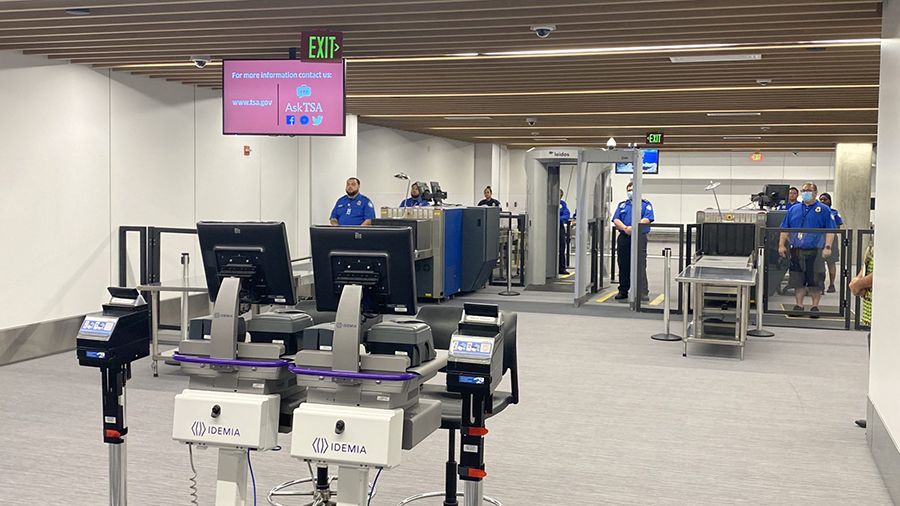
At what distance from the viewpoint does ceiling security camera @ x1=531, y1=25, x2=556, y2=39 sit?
6609 millimetres

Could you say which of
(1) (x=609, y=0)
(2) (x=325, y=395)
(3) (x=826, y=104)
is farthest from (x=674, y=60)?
(2) (x=325, y=395)

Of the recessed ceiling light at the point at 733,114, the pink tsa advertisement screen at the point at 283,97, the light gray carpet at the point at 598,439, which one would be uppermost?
the recessed ceiling light at the point at 733,114

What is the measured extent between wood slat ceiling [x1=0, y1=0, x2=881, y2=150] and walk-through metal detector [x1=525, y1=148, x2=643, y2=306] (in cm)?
70

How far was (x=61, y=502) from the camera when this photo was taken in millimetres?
4473

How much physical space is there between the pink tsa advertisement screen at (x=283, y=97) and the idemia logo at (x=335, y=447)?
4182mm

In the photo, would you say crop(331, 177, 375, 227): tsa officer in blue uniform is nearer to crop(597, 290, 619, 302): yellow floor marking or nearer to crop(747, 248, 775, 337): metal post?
crop(597, 290, 619, 302): yellow floor marking

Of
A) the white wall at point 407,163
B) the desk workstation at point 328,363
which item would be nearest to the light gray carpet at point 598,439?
the desk workstation at point 328,363

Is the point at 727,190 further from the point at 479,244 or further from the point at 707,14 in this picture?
the point at 707,14

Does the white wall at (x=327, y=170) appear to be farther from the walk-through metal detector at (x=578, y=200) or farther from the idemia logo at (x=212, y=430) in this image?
the idemia logo at (x=212, y=430)

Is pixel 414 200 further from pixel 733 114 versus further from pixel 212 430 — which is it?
pixel 212 430

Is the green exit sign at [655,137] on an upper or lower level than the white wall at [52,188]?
upper

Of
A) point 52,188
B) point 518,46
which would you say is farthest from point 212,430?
point 52,188

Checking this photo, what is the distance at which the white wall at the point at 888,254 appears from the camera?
4.69 metres

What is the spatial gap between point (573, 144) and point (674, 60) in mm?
12858
